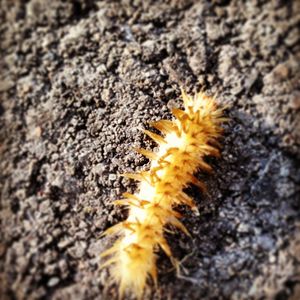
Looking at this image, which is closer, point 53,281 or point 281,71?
point 53,281

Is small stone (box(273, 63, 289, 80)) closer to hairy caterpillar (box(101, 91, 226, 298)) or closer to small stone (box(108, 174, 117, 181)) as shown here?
hairy caterpillar (box(101, 91, 226, 298))

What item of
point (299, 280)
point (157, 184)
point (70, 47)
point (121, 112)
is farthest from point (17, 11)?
point (299, 280)

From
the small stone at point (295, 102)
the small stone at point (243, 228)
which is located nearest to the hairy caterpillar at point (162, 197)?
the small stone at point (243, 228)

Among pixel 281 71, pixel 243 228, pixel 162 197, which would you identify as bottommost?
pixel 243 228

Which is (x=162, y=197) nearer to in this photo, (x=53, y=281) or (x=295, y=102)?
(x=53, y=281)

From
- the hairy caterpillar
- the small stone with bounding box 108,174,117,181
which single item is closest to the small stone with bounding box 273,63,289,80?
the hairy caterpillar

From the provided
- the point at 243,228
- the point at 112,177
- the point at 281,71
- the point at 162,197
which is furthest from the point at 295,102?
the point at 112,177
